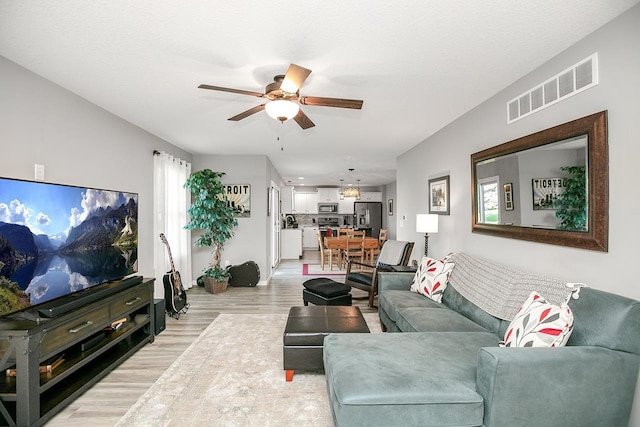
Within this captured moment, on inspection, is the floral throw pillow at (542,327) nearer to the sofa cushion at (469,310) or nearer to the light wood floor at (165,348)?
the sofa cushion at (469,310)

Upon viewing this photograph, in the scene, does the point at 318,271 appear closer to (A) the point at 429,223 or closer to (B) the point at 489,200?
(A) the point at 429,223

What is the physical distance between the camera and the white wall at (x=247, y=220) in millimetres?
5824

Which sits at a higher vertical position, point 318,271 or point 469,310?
point 469,310

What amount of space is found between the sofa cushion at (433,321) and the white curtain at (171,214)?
343 cm

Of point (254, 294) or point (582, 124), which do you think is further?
point (254, 294)

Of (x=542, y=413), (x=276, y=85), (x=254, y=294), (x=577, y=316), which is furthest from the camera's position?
(x=254, y=294)

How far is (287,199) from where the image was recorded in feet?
35.0

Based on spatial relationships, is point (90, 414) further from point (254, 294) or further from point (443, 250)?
point (443, 250)

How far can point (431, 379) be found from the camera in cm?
159

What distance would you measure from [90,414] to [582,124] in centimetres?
367

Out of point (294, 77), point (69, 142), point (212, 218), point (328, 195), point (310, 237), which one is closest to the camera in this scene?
point (294, 77)

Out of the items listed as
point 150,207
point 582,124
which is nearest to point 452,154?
point 582,124

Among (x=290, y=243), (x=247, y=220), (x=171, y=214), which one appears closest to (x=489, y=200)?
(x=247, y=220)

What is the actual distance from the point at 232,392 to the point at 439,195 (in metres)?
3.32
